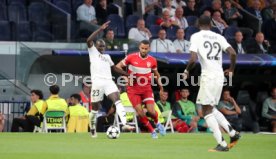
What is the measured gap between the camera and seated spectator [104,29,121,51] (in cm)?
2685

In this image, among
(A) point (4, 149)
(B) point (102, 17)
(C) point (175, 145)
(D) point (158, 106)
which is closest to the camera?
(A) point (4, 149)

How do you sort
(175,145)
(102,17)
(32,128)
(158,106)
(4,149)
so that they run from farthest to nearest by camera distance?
(102,17) → (158,106) → (32,128) → (175,145) → (4,149)

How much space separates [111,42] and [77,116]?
2733 millimetres

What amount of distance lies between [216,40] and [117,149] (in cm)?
261

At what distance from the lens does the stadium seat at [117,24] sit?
2855 cm

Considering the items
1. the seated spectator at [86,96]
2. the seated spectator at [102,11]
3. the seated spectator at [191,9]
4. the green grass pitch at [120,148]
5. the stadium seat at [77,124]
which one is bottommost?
the green grass pitch at [120,148]

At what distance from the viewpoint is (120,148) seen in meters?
17.0

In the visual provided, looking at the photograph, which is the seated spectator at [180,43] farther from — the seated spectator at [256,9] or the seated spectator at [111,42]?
the seated spectator at [256,9]

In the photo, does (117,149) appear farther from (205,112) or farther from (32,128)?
(32,128)

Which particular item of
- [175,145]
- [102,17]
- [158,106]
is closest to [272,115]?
[158,106]

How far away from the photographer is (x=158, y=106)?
27.0m

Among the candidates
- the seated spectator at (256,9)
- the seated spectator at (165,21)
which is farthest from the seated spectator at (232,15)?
the seated spectator at (165,21)

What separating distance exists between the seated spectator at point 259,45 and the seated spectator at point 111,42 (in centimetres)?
481

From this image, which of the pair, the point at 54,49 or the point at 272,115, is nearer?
the point at 54,49
